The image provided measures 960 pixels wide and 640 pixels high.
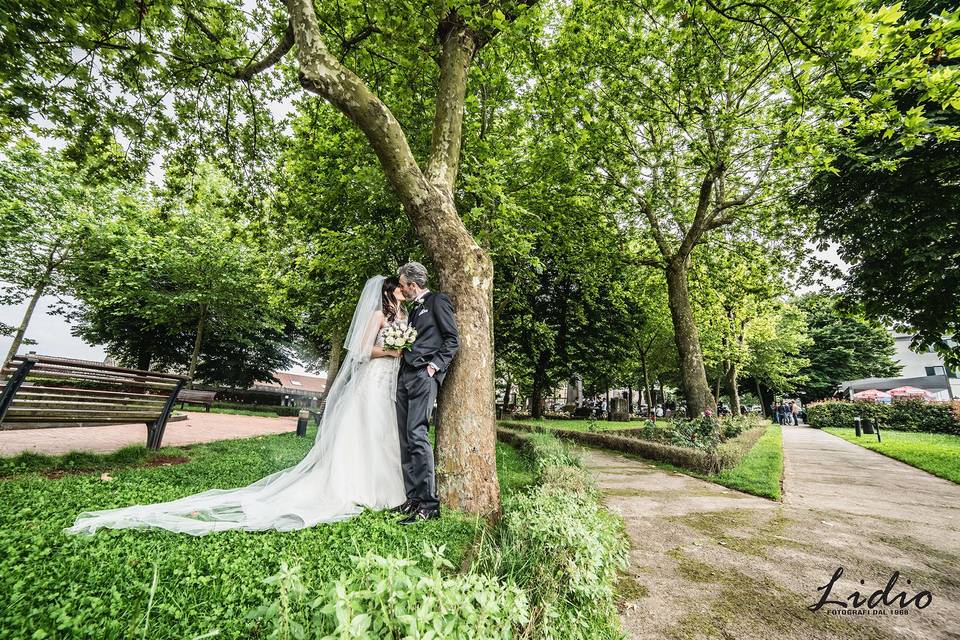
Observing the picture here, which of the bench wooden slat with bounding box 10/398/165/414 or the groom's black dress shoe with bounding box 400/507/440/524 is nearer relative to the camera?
the groom's black dress shoe with bounding box 400/507/440/524

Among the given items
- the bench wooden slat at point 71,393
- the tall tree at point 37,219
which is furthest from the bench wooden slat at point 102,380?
the tall tree at point 37,219

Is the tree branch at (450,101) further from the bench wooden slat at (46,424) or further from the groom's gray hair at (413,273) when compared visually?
the bench wooden slat at (46,424)

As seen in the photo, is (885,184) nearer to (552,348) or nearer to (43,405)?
(552,348)

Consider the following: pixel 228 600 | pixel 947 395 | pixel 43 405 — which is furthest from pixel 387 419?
pixel 947 395

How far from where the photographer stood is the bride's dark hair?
517 cm

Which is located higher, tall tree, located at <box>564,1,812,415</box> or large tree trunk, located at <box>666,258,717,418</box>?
tall tree, located at <box>564,1,812,415</box>

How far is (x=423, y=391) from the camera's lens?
4.03m

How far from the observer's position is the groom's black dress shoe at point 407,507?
12.5 feet

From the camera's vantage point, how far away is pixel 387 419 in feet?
14.4

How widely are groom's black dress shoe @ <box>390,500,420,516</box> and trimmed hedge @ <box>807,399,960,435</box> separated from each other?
22.7 meters

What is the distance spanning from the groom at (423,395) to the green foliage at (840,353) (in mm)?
57035

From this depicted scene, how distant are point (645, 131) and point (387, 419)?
13030mm

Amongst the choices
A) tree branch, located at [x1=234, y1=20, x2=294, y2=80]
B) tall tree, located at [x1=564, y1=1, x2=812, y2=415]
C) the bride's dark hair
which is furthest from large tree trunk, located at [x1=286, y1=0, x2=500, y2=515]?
tall tree, located at [x1=564, y1=1, x2=812, y2=415]

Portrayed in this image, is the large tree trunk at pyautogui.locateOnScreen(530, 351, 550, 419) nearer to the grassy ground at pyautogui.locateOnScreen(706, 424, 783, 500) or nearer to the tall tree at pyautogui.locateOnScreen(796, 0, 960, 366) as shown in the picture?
the grassy ground at pyautogui.locateOnScreen(706, 424, 783, 500)
